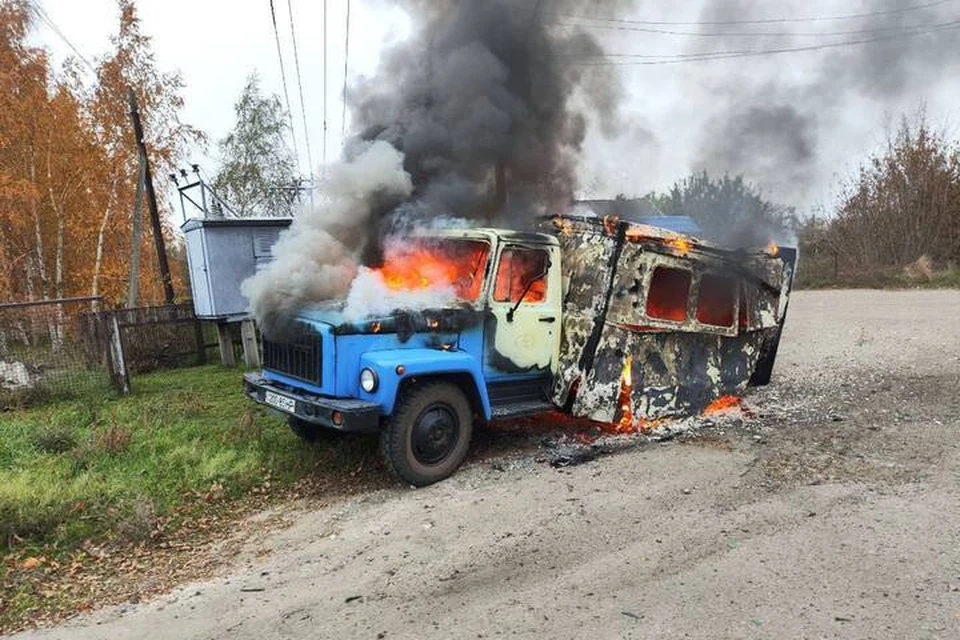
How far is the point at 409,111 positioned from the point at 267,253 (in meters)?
7.17

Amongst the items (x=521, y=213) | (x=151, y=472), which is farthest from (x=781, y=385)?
(x=151, y=472)

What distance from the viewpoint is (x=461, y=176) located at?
6785 mm

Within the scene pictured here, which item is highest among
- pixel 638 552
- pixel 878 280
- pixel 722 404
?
pixel 878 280

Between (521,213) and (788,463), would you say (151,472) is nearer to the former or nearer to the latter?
(521,213)

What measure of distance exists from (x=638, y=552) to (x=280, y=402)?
123 inches

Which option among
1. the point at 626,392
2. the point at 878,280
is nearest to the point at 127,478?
the point at 626,392

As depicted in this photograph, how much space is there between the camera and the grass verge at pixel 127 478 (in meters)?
4.43

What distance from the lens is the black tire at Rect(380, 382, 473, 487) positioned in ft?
16.9

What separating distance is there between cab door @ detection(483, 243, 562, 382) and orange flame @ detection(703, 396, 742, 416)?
6.71ft

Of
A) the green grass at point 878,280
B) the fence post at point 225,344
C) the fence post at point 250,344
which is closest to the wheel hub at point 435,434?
the fence post at point 250,344

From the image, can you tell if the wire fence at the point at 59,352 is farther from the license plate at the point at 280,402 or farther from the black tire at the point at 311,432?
the license plate at the point at 280,402

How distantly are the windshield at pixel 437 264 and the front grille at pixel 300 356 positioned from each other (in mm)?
865

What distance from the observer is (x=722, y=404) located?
726 centimetres

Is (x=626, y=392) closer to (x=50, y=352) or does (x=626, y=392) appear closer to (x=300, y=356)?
(x=300, y=356)
